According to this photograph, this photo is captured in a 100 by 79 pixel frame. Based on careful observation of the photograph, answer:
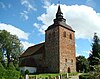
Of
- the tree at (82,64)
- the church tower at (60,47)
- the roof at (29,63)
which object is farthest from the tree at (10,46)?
the tree at (82,64)

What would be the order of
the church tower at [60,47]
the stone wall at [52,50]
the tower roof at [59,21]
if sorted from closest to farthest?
the church tower at [60,47]
the stone wall at [52,50]
the tower roof at [59,21]

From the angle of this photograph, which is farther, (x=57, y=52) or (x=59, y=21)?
(x=59, y=21)

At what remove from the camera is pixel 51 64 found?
45375mm

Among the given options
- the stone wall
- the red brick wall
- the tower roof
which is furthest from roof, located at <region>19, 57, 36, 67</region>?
the tower roof

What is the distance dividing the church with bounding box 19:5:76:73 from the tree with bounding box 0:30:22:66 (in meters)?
9.61

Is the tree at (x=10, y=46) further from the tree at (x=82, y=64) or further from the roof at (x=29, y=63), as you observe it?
the tree at (x=82, y=64)

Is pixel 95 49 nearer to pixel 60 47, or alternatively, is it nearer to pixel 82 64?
pixel 82 64

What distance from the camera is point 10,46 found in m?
57.8

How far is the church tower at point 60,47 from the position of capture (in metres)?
44.3

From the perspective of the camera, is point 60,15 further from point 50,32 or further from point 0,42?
point 0,42

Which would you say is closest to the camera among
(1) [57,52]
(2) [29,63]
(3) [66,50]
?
(1) [57,52]

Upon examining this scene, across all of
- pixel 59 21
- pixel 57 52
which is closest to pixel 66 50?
pixel 57 52

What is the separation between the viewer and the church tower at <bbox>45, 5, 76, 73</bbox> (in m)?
44.3

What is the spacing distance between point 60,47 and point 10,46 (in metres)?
19.1
